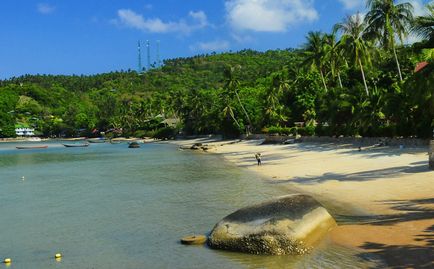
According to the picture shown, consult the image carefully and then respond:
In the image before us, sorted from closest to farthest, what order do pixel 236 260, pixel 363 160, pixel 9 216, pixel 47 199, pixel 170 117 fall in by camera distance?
1. pixel 236 260
2. pixel 9 216
3. pixel 47 199
4. pixel 363 160
5. pixel 170 117

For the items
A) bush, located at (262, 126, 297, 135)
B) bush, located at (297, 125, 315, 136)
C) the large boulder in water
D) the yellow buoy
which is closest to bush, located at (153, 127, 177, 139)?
bush, located at (262, 126, 297, 135)

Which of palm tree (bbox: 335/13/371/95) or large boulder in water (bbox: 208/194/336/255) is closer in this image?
large boulder in water (bbox: 208/194/336/255)

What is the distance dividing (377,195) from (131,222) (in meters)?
10.3

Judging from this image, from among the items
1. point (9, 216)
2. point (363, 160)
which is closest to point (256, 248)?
point (9, 216)

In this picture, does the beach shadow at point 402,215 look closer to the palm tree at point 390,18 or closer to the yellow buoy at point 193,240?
the yellow buoy at point 193,240

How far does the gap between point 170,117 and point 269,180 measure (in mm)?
127649

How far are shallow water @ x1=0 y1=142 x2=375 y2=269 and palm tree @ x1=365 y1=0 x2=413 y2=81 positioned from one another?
81.5 feet

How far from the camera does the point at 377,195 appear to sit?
65.2 ft

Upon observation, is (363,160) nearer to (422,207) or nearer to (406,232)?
(422,207)

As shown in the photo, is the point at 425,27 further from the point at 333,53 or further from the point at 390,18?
the point at 333,53

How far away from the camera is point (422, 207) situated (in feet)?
53.5

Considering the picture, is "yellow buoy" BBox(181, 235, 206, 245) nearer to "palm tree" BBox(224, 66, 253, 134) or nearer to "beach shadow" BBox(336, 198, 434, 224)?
"beach shadow" BBox(336, 198, 434, 224)

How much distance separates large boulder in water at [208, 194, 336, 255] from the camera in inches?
498

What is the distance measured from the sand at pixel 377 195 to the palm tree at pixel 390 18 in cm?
1564
